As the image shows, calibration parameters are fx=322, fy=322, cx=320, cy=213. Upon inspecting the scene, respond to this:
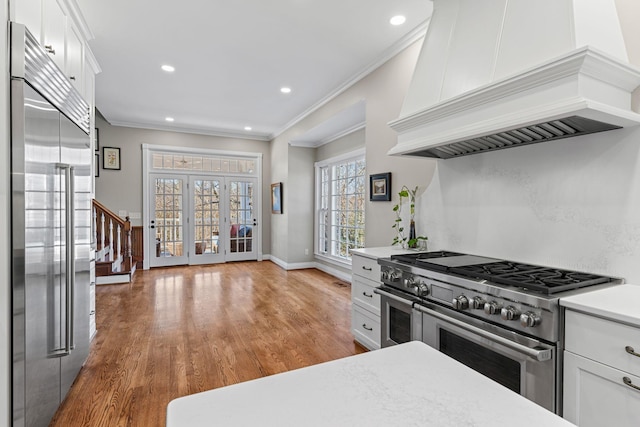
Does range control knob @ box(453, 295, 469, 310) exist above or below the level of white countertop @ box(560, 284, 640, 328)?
below

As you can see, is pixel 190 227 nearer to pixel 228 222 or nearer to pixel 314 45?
pixel 228 222

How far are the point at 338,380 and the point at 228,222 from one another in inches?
264

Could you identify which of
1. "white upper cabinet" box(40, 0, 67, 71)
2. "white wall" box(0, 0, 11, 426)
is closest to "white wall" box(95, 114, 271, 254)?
"white upper cabinet" box(40, 0, 67, 71)

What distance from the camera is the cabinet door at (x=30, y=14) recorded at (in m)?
1.58

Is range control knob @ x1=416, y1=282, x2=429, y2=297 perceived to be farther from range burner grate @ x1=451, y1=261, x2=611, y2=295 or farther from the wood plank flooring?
the wood plank flooring

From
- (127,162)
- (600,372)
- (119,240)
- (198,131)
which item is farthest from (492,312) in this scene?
(127,162)

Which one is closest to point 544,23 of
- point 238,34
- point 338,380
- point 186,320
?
point 338,380

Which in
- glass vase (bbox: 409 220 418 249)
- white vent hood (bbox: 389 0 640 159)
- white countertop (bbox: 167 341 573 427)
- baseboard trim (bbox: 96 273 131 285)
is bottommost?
baseboard trim (bbox: 96 273 131 285)

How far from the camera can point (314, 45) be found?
3299 mm

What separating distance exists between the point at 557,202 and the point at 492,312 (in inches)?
33.3

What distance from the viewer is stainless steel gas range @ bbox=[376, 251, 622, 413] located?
55.4 inches

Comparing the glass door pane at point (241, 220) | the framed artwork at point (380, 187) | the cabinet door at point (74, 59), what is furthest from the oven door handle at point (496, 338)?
the glass door pane at point (241, 220)

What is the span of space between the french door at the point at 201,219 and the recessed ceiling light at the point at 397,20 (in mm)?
5118

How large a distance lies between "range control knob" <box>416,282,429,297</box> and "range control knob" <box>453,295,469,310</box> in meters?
0.23
